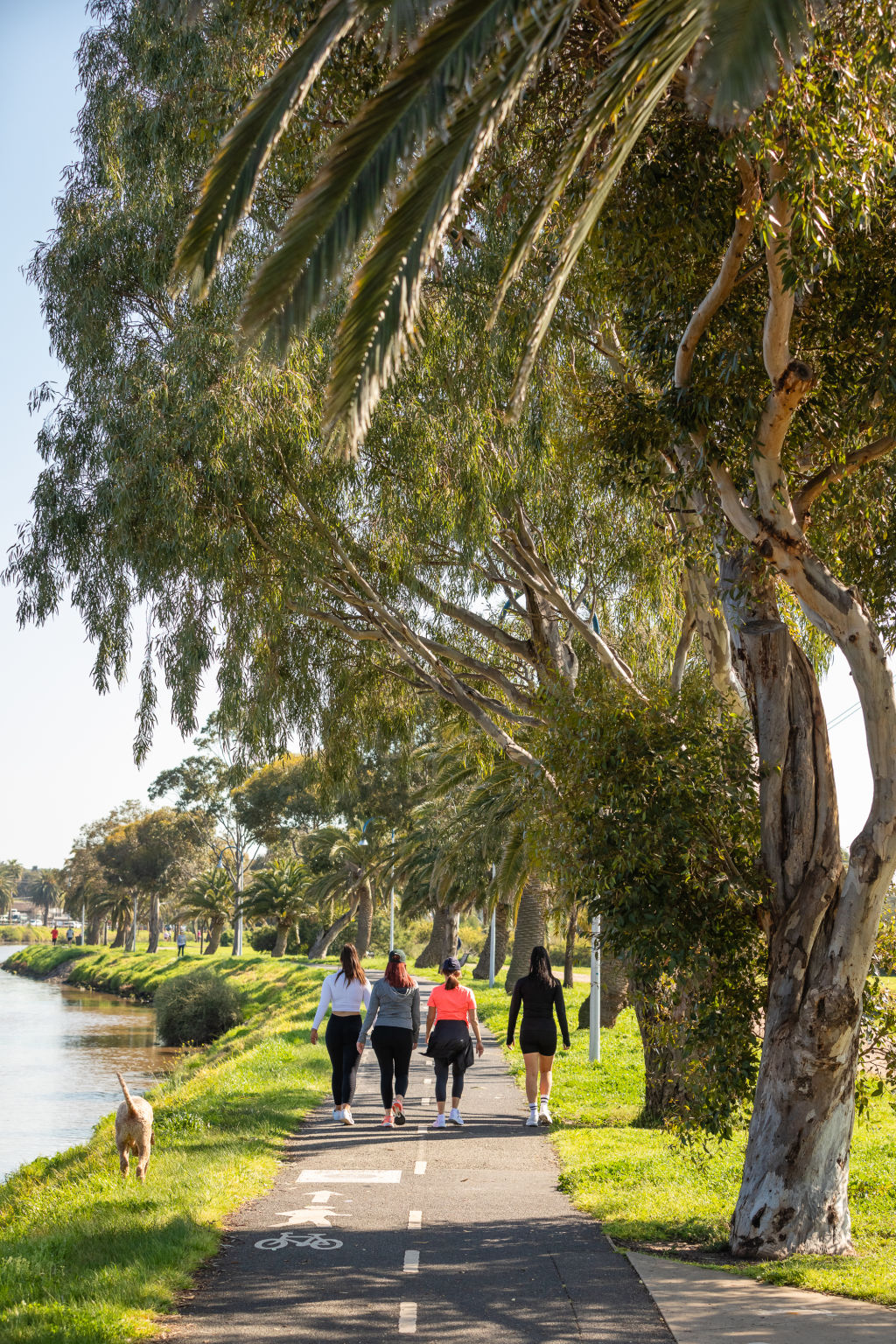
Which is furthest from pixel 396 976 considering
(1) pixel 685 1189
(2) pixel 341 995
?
(1) pixel 685 1189

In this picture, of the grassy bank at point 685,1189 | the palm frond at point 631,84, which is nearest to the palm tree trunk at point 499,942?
the grassy bank at point 685,1189

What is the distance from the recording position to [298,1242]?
25.7 ft

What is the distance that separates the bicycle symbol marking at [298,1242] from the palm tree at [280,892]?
5026 cm

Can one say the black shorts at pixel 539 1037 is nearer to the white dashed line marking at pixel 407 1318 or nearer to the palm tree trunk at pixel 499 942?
the white dashed line marking at pixel 407 1318

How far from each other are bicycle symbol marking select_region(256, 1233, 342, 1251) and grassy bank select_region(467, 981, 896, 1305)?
1.97 meters

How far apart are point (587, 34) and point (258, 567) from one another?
629 centimetres

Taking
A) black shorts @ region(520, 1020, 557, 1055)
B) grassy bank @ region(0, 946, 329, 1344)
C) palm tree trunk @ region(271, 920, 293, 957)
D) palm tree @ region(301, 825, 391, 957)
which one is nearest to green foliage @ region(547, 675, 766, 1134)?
grassy bank @ region(0, 946, 329, 1344)

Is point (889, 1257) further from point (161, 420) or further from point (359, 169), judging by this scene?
point (161, 420)

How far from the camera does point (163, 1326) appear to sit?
239 inches

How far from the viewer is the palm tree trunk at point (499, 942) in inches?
1594

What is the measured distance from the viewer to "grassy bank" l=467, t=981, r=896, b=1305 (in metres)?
7.33

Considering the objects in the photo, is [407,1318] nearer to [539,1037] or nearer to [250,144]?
[250,144]

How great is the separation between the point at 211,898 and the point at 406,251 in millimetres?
69197

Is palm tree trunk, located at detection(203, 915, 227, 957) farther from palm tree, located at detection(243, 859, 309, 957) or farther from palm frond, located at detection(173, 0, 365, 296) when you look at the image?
palm frond, located at detection(173, 0, 365, 296)
